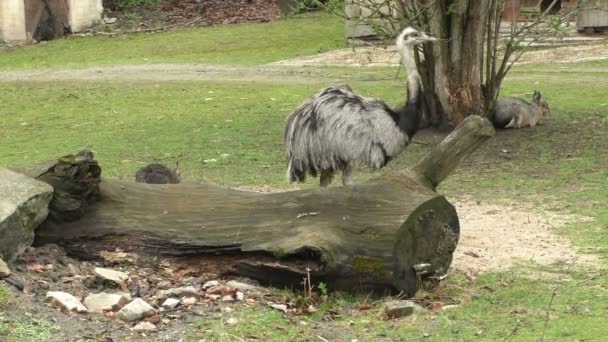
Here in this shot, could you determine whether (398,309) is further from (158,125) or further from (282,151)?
(158,125)

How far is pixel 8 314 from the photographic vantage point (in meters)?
5.60

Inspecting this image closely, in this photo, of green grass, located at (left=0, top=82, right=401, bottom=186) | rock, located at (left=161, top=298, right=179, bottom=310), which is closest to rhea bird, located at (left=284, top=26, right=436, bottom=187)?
green grass, located at (left=0, top=82, right=401, bottom=186)

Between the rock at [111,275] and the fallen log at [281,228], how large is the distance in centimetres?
29

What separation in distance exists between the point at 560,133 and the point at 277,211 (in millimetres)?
6530

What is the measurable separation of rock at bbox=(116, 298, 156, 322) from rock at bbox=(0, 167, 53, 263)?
76cm

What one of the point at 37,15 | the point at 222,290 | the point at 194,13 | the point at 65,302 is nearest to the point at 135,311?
the point at 65,302

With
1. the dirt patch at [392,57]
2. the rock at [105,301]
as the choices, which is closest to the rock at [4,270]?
the rock at [105,301]

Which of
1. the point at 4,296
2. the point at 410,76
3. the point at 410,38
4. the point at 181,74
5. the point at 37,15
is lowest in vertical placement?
the point at 181,74

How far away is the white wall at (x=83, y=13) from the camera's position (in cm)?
2419

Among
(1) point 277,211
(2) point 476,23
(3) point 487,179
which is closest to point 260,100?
(2) point 476,23

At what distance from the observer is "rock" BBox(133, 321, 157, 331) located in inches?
227

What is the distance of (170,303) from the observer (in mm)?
6137

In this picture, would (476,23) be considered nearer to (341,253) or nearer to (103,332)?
(341,253)

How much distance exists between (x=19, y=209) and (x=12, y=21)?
17.7m
